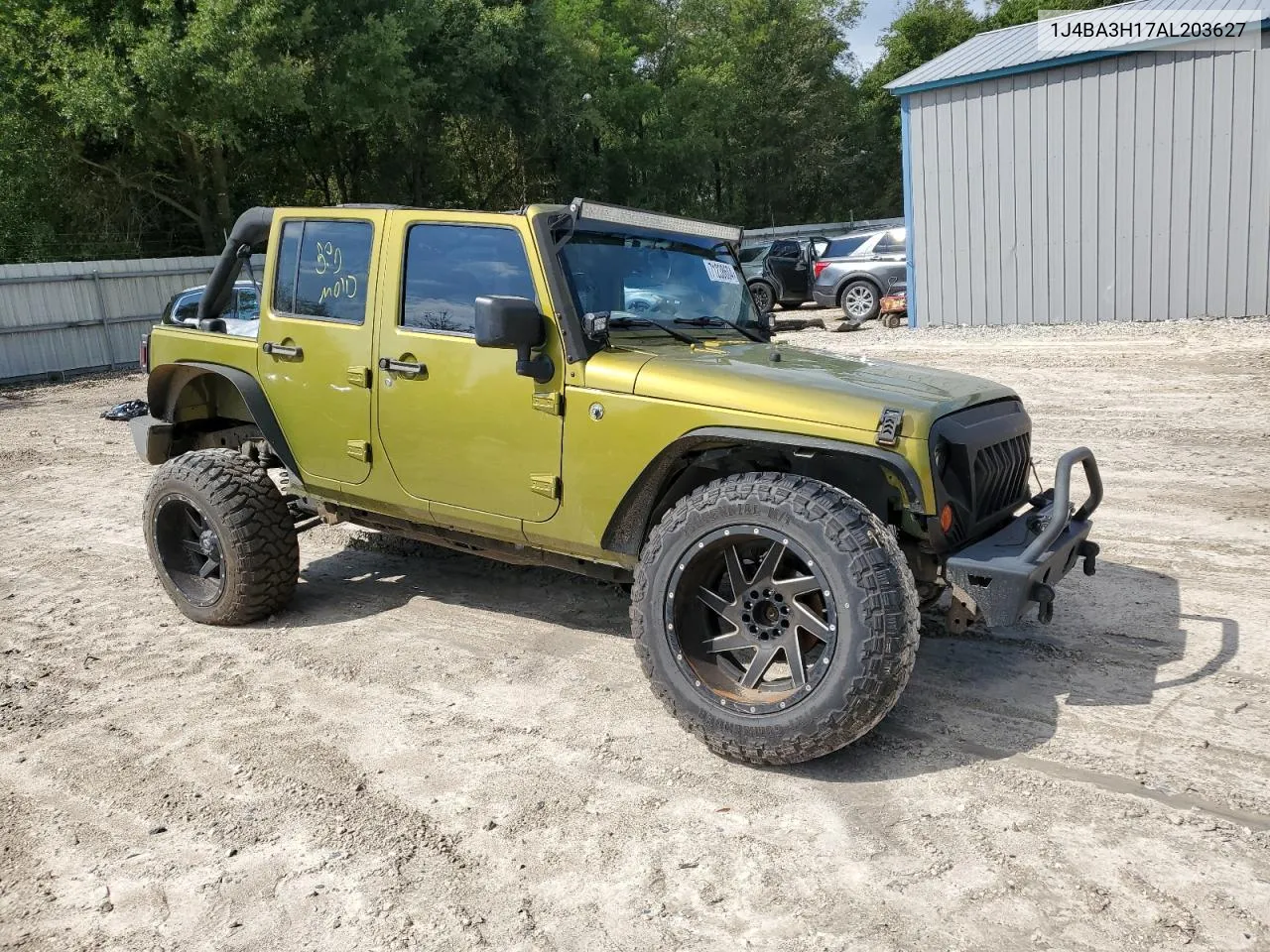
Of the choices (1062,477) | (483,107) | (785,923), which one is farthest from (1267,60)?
(483,107)

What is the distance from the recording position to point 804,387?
3.60 meters

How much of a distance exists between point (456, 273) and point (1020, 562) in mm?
2500

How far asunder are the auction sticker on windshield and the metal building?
37.9 feet

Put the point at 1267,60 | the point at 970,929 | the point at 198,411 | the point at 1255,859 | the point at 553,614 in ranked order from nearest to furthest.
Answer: the point at 970,929 < the point at 1255,859 < the point at 553,614 < the point at 198,411 < the point at 1267,60

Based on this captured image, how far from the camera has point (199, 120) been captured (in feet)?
71.5

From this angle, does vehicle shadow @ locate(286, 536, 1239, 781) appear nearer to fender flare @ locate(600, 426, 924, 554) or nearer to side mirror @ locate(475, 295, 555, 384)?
fender flare @ locate(600, 426, 924, 554)

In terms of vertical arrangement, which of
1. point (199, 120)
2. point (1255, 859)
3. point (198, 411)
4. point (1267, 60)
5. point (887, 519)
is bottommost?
point (1255, 859)

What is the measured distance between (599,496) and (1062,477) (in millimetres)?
1684

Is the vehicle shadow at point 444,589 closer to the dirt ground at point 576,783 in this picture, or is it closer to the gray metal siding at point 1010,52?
the dirt ground at point 576,783

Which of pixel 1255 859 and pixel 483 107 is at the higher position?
pixel 483 107

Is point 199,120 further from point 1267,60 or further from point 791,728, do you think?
point 791,728

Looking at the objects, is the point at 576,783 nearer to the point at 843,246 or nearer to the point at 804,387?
the point at 804,387

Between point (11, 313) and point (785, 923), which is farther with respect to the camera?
point (11, 313)

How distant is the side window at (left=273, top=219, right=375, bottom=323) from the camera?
458 cm
